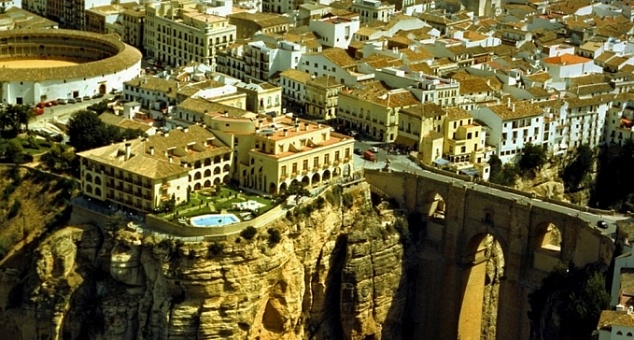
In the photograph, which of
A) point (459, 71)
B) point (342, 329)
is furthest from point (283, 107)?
point (342, 329)

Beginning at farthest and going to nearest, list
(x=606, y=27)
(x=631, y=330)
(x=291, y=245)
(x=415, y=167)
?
1. (x=606, y=27)
2. (x=415, y=167)
3. (x=291, y=245)
4. (x=631, y=330)

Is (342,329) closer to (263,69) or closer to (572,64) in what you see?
(263,69)

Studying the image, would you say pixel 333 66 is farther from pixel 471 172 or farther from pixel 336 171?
pixel 471 172

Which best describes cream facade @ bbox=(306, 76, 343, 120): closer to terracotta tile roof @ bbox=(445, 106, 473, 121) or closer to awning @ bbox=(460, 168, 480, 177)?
terracotta tile roof @ bbox=(445, 106, 473, 121)

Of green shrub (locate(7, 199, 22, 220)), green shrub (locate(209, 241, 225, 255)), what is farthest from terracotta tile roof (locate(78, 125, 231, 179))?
green shrub (locate(209, 241, 225, 255))

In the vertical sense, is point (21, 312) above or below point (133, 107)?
below

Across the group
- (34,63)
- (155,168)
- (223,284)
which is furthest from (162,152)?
(34,63)

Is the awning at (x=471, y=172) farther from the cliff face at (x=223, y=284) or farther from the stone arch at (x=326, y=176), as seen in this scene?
the stone arch at (x=326, y=176)
